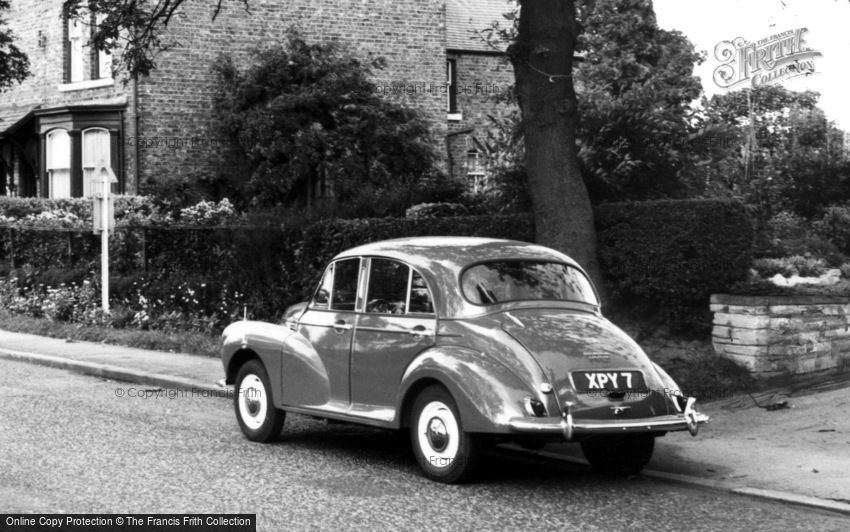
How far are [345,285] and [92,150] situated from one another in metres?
21.8

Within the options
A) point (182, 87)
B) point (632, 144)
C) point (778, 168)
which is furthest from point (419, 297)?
point (182, 87)

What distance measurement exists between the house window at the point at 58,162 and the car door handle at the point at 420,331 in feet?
76.8

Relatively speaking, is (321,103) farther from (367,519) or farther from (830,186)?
(367,519)

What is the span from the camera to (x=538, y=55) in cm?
1260

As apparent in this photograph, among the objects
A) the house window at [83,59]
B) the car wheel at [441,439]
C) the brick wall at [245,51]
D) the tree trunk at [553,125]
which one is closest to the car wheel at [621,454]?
the car wheel at [441,439]

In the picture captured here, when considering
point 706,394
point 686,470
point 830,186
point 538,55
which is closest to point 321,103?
point 830,186

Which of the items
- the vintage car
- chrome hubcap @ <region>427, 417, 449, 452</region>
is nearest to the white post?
the vintage car

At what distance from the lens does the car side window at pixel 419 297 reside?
9023 millimetres

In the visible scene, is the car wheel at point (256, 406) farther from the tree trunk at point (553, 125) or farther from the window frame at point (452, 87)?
the window frame at point (452, 87)

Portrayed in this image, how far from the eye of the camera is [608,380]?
825cm

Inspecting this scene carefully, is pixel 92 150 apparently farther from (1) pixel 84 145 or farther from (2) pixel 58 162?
(2) pixel 58 162

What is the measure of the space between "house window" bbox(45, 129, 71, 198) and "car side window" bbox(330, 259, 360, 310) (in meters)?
22.2

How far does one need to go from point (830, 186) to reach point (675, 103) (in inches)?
331

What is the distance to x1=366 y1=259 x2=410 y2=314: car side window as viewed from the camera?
9312 mm
